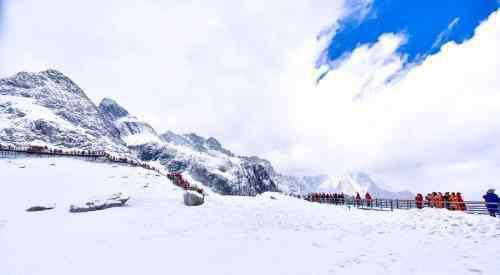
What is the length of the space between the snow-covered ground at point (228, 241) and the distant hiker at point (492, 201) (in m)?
2.58

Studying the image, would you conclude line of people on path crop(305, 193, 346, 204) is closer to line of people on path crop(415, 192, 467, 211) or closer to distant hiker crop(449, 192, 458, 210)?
line of people on path crop(415, 192, 467, 211)

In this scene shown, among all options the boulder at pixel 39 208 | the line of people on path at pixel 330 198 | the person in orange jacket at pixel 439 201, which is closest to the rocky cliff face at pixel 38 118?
the boulder at pixel 39 208

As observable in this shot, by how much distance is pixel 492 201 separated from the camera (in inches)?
885

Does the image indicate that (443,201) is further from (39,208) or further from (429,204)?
(39,208)

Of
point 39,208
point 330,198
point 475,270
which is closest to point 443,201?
point 475,270

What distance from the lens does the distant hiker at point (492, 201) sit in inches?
869

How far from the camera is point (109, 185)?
3606 centimetres

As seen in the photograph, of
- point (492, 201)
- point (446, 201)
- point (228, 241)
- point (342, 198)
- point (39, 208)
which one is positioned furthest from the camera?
point (342, 198)

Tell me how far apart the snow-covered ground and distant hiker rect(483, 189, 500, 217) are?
258cm

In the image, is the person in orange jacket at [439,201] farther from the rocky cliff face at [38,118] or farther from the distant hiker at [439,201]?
the rocky cliff face at [38,118]

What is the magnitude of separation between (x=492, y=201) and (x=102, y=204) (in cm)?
2982

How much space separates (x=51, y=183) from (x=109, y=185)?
5892mm

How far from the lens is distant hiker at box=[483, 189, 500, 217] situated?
22062 millimetres

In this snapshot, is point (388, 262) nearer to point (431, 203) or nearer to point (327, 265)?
point (327, 265)
